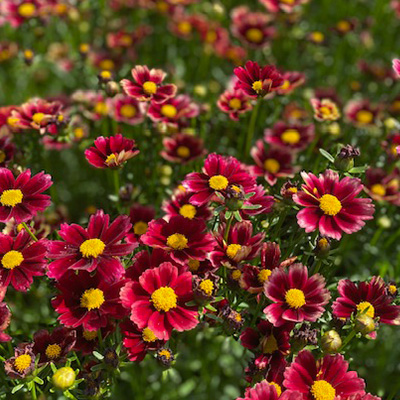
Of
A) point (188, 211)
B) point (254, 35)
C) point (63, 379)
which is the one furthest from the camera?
point (254, 35)

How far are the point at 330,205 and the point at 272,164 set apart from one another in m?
0.67

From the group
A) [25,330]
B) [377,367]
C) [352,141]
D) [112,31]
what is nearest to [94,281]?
[25,330]

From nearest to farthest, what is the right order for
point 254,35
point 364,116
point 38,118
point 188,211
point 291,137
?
point 188,211 → point 38,118 → point 291,137 → point 364,116 → point 254,35

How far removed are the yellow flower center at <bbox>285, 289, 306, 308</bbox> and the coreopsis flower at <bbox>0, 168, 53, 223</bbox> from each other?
0.70m

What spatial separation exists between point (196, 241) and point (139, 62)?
2088mm

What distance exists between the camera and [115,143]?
157 centimetres

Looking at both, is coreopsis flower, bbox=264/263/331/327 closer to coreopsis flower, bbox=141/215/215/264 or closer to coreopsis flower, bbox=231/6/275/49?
coreopsis flower, bbox=141/215/215/264

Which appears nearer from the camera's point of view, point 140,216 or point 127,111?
point 140,216

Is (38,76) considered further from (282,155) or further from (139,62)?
(282,155)

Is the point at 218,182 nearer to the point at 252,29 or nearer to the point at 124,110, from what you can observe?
the point at 124,110

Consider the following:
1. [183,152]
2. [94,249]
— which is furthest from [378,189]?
[94,249]

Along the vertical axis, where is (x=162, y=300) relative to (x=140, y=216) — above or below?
above

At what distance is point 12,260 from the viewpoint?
1.37m

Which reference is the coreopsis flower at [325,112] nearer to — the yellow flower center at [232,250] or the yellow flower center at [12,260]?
the yellow flower center at [232,250]
